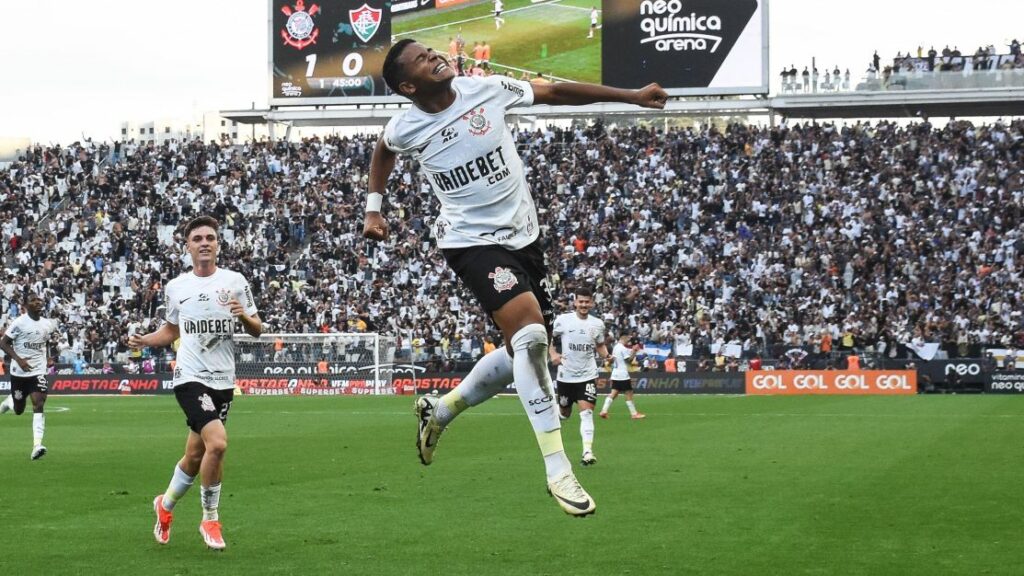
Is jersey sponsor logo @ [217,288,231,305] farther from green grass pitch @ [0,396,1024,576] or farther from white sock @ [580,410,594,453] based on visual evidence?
white sock @ [580,410,594,453]

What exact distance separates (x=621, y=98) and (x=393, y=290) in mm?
40801

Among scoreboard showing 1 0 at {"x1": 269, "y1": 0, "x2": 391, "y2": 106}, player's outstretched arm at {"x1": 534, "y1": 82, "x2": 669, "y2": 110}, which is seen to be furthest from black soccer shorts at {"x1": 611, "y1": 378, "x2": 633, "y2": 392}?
scoreboard showing 1 0 at {"x1": 269, "y1": 0, "x2": 391, "y2": 106}

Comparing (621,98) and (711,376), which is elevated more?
(621,98)

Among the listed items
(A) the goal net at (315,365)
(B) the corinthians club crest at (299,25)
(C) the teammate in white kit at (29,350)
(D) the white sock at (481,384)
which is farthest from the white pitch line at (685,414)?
(D) the white sock at (481,384)

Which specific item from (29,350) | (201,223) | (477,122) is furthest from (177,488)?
(29,350)

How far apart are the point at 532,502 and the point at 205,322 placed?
14.7 feet

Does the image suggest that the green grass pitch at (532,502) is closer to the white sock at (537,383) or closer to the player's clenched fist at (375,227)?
the white sock at (537,383)

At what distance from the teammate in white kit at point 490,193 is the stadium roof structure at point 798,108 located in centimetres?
4214

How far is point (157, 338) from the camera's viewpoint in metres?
12.2

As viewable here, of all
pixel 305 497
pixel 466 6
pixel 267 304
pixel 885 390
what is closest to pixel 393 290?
pixel 267 304

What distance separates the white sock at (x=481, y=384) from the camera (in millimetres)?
8227

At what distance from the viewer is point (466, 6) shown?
172 feet

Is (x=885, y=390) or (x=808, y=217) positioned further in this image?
(x=808, y=217)

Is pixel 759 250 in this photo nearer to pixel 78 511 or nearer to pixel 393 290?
pixel 393 290
